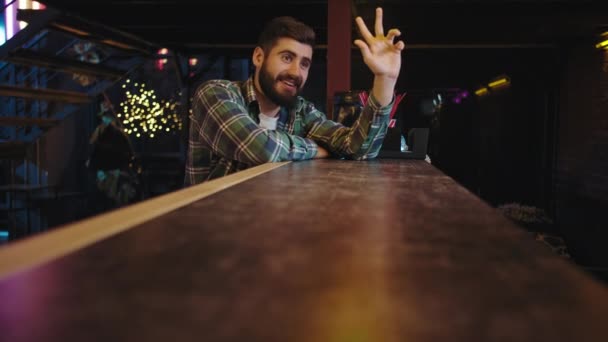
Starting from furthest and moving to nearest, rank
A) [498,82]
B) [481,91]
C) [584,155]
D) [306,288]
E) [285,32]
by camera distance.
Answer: [481,91] < [498,82] < [584,155] < [285,32] < [306,288]

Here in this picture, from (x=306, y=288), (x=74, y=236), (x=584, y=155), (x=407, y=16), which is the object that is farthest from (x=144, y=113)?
(x=306, y=288)

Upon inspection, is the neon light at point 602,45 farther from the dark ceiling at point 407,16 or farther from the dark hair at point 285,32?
the dark hair at point 285,32

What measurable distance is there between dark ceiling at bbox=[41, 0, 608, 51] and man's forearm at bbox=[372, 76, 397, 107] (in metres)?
3.00

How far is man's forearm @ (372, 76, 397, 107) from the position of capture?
229cm

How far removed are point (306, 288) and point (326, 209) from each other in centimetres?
40

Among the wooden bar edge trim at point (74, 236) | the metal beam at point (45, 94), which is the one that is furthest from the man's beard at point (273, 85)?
the metal beam at point (45, 94)

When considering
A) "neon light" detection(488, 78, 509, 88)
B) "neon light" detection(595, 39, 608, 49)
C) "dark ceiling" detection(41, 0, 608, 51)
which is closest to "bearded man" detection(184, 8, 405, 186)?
"dark ceiling" detection(41, 0, 608, 51)

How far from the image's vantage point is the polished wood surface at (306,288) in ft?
0.99

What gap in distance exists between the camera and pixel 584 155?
249 inches

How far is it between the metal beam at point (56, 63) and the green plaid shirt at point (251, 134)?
3.89m

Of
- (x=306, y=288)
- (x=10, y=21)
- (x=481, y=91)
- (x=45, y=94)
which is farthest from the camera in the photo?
(x=481, y=91)

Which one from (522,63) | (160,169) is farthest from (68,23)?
(522,63)

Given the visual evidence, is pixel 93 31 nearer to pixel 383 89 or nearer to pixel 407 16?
pixel 407 16

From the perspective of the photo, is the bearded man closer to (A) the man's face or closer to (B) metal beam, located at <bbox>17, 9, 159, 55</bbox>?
(A) the man's face
